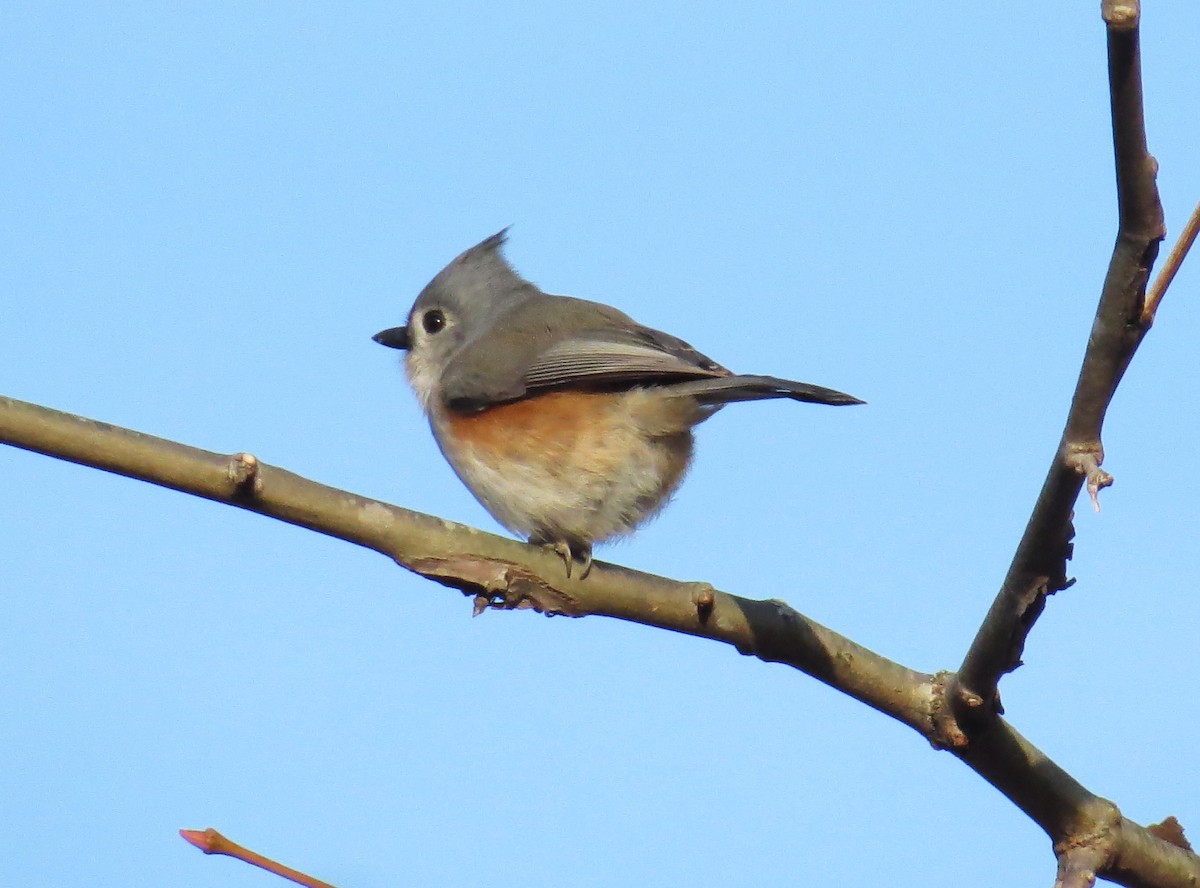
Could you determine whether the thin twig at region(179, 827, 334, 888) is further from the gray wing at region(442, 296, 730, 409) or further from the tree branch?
the gray wing at region(442, 296, 730, 409)

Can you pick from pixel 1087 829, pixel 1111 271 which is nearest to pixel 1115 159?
pixel 1111 271

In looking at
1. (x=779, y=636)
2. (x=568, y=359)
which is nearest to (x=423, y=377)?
(x=568, y=359)

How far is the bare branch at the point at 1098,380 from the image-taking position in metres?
1.81

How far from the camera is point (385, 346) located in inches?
223

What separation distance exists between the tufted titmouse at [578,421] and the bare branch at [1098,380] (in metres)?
1.46

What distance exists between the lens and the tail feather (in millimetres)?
3689

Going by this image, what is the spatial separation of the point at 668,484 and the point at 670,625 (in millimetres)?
1554

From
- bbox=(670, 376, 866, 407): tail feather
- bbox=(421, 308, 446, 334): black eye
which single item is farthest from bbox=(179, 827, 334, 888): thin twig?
bbox=(421, 308, 446, 334): black eye

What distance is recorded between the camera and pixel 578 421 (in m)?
4.32

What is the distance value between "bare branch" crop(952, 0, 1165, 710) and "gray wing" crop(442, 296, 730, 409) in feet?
5.94

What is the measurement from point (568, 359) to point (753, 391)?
2.62 ft

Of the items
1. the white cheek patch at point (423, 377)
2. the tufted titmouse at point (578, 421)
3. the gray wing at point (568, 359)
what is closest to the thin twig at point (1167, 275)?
the tufted titmouse at point (578, 421)

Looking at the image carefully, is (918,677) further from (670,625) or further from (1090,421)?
(1090,421)

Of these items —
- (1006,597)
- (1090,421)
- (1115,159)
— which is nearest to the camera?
(1115,159)
